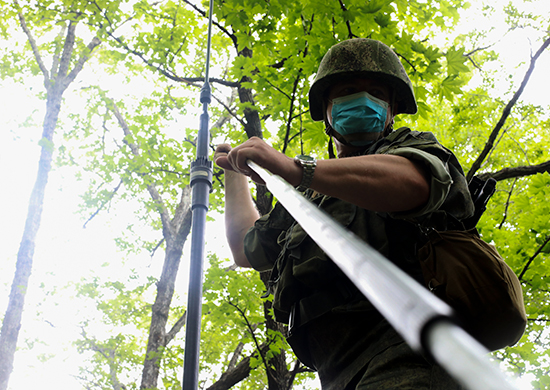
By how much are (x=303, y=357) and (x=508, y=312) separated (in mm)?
886

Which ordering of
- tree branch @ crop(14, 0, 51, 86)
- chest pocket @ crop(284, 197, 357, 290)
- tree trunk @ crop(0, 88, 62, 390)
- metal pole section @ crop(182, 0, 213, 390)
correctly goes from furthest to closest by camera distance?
tree branch @ crop(14, 0, 51, 86), tree trunk @ crop(0, 88, 62, 390), metal pole section @ crop(182, 0, 213, 390), chest pocket @ crop(284, 197, 357, 290)

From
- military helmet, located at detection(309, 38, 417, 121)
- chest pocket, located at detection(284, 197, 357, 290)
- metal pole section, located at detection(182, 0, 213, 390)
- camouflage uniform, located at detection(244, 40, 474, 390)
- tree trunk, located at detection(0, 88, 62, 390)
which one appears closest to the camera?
camouflage uniform, located at detection(244, 40, 474, 390)

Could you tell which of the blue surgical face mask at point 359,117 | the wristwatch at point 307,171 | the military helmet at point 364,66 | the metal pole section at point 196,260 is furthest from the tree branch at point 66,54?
the wristwatch at point 307,171

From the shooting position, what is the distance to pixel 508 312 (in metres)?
1.28

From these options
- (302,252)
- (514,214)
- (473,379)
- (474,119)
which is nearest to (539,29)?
(474,119)

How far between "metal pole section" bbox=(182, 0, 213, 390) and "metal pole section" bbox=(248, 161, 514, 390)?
65.3 inches

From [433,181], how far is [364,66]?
1056 millimetres

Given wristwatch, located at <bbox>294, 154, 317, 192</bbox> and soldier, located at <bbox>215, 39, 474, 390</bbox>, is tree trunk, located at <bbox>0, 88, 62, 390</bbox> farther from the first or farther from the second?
wristwatch, located at <bbox>294, 154, 317, 192</bbox>

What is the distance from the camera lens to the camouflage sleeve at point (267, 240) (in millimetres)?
2281

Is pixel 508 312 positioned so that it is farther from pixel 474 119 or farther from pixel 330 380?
pixel 474 119

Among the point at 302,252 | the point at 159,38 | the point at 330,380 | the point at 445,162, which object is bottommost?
the point at 330,380

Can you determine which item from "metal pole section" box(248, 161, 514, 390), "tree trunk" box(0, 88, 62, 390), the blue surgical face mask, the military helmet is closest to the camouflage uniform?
the blue surgical face mask

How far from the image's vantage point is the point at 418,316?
40 cm

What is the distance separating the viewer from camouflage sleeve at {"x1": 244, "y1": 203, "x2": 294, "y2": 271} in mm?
2281
